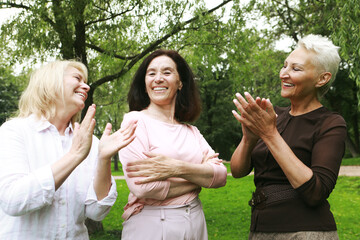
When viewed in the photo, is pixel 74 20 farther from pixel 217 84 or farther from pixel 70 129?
pixel 217 84

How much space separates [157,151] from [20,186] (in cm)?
91

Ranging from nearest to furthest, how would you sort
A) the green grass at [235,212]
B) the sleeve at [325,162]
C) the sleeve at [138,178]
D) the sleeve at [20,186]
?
the sleeve at [20,186], the sleeve at [325,162], the sleeve at [138,178], the green grass at [235,212]

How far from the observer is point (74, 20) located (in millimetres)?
5660

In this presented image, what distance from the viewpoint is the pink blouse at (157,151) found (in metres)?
2.33

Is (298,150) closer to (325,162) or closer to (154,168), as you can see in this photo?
(325,162)

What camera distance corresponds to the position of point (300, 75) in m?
2.37

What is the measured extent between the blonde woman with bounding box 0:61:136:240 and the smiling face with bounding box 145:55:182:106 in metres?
0.51

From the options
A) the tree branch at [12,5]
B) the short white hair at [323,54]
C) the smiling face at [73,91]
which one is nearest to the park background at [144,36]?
the tree branch at [12,5]

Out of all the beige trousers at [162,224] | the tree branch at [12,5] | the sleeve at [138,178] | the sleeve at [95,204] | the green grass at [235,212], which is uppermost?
the tree branch at [12,5]

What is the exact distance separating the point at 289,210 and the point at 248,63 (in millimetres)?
5477

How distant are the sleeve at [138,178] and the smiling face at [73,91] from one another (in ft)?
1.17

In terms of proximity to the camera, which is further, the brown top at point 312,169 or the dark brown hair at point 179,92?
the dark brown hair at point 179,92

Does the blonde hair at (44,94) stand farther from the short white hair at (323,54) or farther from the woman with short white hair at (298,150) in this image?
the short white hair at (323,54)

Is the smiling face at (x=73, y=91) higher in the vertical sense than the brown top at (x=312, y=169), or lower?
higher
